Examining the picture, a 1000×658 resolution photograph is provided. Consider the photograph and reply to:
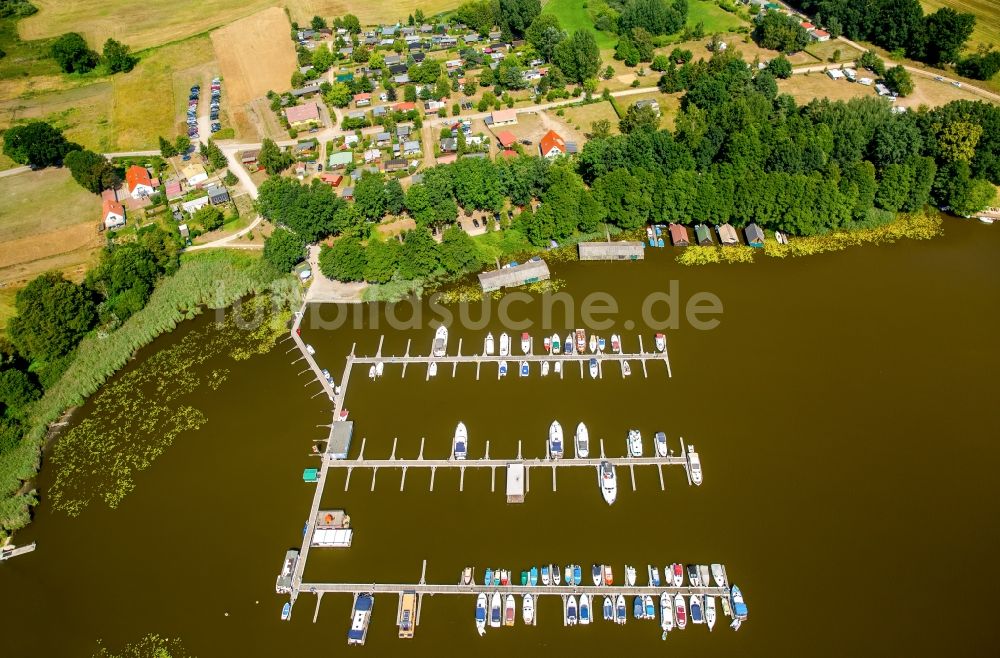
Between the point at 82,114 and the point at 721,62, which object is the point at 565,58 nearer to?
the point at 721,62

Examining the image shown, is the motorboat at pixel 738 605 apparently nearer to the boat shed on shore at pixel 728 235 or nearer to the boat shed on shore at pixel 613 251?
the boat shed on shore at pixel 613 251

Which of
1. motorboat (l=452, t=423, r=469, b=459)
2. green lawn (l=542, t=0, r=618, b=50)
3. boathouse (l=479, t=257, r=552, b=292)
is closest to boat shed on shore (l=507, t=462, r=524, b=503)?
motorboat (l=452, t=423, r=469, b=459)

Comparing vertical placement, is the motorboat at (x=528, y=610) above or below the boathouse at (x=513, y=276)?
below

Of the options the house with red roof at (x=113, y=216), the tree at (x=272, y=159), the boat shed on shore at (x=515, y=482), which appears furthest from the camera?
the tree at (x=272, y=159)

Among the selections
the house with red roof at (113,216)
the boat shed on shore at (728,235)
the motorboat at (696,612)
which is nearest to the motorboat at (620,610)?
the motorboat at (696,612)

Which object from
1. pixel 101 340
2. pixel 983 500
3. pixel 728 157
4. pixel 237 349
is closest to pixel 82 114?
pixel 101 340

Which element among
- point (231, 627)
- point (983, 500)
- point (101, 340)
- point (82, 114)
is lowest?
point (231, 627)

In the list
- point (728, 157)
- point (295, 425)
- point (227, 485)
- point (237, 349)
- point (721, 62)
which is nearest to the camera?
point (227, 485)
